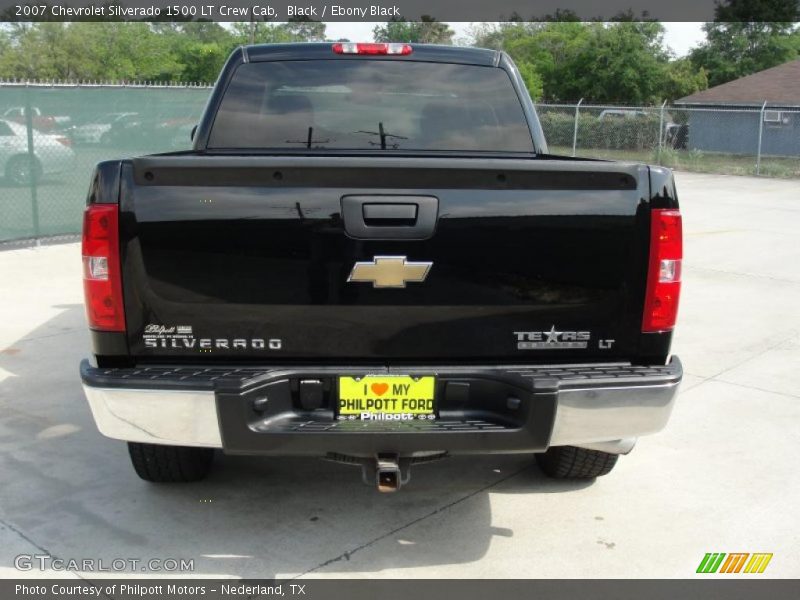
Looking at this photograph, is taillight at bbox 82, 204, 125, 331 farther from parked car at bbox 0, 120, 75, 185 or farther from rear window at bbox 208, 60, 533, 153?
parked car at bbox 0, 120, 75, 185

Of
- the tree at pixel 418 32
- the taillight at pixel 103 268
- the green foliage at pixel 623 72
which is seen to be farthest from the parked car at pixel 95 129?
the tree at pixel 418 32

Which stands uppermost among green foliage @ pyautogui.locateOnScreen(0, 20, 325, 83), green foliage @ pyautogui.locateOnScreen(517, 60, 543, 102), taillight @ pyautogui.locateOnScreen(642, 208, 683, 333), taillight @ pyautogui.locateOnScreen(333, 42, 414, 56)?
green foliage @ pyautogui.locateOnScreen(0, 20, 325, 83)

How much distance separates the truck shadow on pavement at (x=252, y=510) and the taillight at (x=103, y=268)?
1.00 m

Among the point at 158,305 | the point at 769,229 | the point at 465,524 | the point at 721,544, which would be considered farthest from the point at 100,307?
the point at 769,229

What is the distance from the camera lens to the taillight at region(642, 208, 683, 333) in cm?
306

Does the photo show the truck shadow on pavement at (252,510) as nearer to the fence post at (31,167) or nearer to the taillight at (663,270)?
the taillight at (663,270)

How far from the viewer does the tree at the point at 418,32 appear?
235ft

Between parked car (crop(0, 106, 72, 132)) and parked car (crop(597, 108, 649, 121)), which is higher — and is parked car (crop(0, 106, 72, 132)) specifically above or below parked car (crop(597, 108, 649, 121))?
below

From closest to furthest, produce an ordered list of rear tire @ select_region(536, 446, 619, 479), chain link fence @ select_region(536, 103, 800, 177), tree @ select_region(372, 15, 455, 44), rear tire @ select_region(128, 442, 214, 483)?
rear tire @ select_region(128, 442, 214, 483)
rear tire @ select_region(536, 446, 619, 479)
chain link fence @ select_region(536, 103, 800, 177)
tree @ select_region(372, 15, 455, 44)

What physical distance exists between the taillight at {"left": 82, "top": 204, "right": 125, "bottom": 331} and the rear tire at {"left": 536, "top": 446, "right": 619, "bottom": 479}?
2069mm

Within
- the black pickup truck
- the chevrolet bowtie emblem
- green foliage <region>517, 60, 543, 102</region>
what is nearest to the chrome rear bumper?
the black pickup truck

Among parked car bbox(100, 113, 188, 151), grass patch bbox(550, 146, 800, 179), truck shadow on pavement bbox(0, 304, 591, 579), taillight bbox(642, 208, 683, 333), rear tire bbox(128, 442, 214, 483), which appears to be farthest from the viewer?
grass patch bbox(550, 146, 800, 179)

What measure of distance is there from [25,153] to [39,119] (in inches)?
17.2
